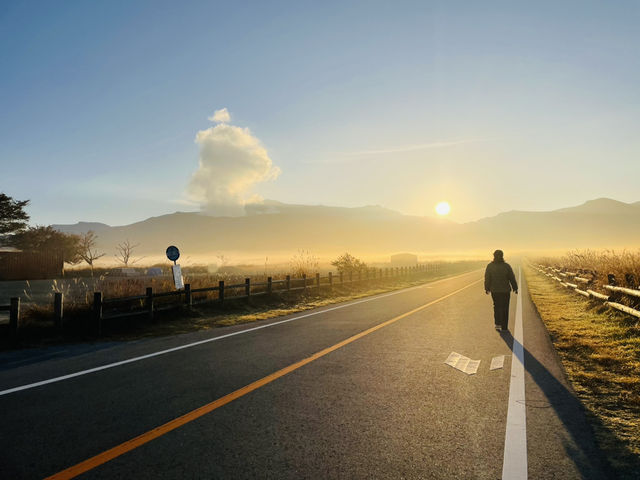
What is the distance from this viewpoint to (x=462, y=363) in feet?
21.9

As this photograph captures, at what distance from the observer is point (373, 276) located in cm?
3122

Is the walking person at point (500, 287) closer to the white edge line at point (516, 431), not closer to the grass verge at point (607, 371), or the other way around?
the grass verge at point (607, 371)

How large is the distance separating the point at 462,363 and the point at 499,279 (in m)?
4.80

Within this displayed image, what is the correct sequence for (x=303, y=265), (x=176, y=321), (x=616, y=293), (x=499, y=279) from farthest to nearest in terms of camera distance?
(x=303, y=265) < (x=176, y=321) < (x=616, y=293) < (x=499, y=279)

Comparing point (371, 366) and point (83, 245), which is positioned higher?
point (83, 245)

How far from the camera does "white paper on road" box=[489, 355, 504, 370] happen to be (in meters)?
6.44

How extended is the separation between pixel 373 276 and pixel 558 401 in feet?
86.8

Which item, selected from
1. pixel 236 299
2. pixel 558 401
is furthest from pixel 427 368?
pixel 236 299

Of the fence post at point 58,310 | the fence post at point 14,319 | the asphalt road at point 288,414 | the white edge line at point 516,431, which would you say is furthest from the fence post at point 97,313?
the white edge line at point 516,431

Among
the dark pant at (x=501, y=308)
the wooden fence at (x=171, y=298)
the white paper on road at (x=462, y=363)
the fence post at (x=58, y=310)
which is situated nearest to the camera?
the white paper on road at (x=462, y=363)

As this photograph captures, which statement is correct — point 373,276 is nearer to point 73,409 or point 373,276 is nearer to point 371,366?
point 371,366

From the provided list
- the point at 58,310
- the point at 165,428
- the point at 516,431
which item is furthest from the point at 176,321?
the point at 516,431

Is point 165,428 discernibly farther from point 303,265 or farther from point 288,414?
point 303,265

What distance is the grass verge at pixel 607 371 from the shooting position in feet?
11.9
